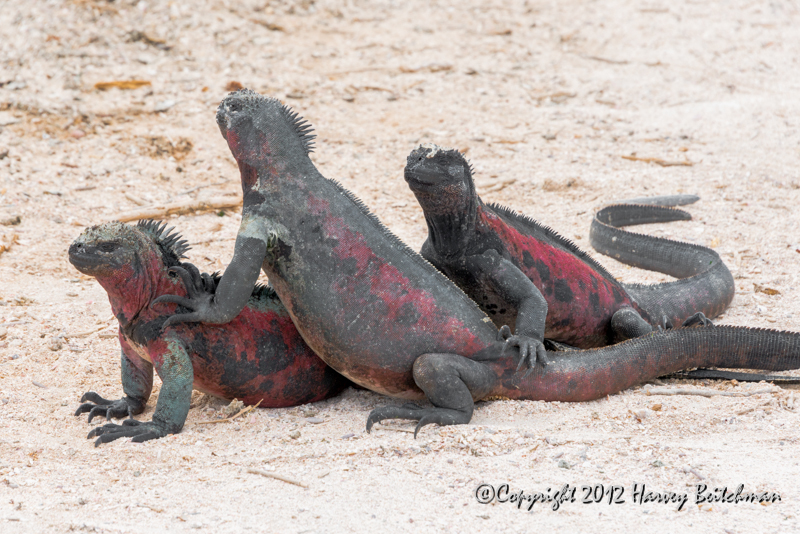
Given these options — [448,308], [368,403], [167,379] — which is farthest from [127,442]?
[448,308]

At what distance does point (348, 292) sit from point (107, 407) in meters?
1.41

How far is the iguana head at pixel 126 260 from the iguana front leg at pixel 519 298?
64.5 inches

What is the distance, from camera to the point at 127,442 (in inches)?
149

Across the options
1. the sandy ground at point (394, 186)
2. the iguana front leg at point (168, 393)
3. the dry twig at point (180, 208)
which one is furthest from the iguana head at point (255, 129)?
the dry twig at point (180, 208)

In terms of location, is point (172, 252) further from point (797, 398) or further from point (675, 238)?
point (675, 238)

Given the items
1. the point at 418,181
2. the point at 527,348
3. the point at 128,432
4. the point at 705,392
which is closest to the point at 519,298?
the point at 527,348

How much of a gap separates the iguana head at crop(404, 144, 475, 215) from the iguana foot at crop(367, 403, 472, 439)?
1.09 m

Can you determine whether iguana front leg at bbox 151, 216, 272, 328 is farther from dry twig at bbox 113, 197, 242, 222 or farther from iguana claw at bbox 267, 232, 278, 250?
dry twig at bbox 113, 197, 242, 222

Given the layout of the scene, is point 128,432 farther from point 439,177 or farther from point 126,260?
point 439,177

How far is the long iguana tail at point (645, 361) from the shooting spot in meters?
4.18

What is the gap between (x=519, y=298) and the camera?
429cm

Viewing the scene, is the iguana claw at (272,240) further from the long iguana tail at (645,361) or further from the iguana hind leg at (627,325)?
the iguana hind leg at (627,325)

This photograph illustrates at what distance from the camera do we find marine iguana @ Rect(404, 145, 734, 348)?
13.9ft

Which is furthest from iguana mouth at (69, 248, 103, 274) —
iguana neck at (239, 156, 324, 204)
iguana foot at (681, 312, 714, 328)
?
iguana foot at (681, 312, 714, 328)
